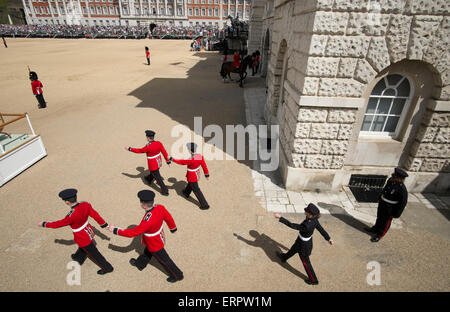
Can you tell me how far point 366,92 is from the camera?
5176 millimetres

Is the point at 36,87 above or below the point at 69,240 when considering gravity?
above

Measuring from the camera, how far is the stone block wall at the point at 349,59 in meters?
4.41

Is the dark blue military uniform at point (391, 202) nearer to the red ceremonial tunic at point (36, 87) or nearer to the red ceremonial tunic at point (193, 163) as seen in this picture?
the red ceremonial tunic at point (193, 163)

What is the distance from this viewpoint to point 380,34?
454 centimetres

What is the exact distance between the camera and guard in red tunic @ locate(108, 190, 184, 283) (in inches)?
130

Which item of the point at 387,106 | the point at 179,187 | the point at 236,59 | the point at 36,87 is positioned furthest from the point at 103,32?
the point at 387,106

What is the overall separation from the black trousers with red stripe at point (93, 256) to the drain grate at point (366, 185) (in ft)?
19.4

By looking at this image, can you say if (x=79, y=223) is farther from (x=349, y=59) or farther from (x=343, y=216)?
(x=349, y=59)

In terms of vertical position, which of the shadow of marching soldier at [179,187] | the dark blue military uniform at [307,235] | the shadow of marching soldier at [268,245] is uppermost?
the dark blue military uniform at [307,235]

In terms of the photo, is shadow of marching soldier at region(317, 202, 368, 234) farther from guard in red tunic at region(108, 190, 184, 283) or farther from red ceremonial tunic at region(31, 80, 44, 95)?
red ceremonial tunic at region(31, 80, 44, 95)

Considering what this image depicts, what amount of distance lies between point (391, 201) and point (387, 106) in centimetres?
245

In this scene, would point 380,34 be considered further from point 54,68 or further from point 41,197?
point 54,68

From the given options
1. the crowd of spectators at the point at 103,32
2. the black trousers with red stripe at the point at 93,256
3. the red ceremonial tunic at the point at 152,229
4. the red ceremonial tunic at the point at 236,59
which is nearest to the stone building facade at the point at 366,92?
the red ceremonial tunic at the point at 152,229

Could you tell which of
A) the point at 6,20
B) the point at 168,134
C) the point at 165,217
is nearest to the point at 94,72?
the point at 168,134
